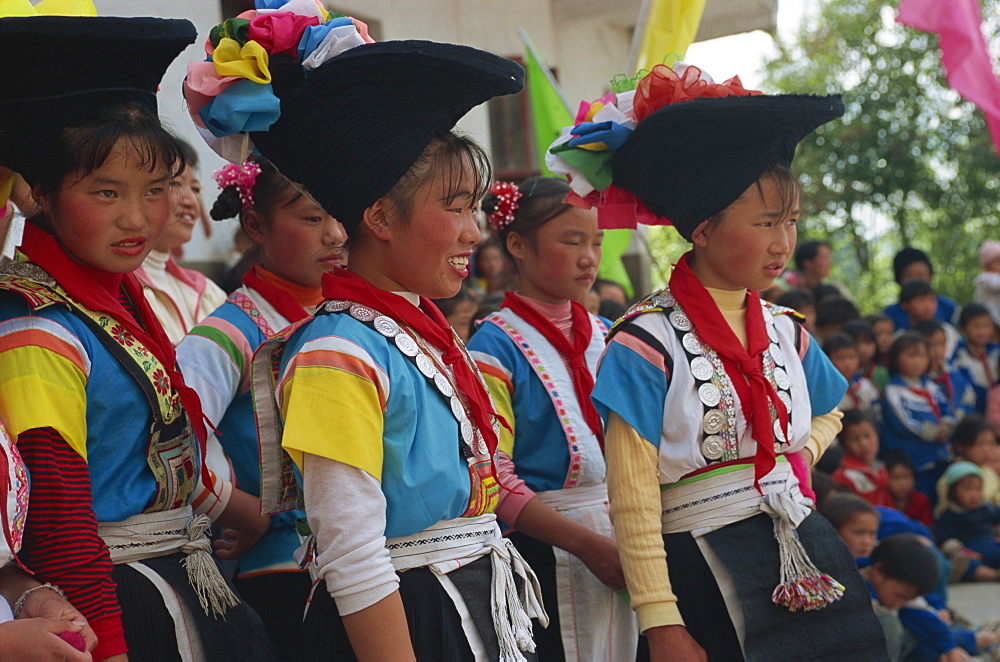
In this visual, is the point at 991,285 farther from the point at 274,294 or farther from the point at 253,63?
the point at 253,63

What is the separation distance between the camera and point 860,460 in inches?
233

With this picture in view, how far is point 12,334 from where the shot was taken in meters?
1.84

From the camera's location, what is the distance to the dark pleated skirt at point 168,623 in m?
1.96

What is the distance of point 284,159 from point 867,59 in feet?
44.3

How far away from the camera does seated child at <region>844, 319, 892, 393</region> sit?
6711 mm

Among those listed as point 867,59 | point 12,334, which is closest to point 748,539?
point 12,334

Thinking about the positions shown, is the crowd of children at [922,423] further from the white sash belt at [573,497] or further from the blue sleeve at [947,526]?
the white sash belt at [573,497]

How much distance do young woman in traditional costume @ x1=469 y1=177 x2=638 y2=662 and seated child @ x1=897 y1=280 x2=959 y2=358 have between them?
5.21 m

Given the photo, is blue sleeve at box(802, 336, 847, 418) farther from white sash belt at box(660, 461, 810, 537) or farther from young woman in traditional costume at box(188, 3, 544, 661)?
young woman in traditional costume at box(188, 3, 544, 661)

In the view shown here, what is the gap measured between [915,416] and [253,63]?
5.68 metres

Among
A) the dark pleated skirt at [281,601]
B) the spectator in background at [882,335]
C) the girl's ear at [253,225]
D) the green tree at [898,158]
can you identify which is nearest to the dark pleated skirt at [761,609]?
the dark pleated skirt at [281,601]

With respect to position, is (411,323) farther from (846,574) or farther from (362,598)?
(846,574)

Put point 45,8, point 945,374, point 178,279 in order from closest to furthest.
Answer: point 45,8, point 178,279, point 945,374

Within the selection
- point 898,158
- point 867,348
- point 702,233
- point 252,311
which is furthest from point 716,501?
point 898,158
